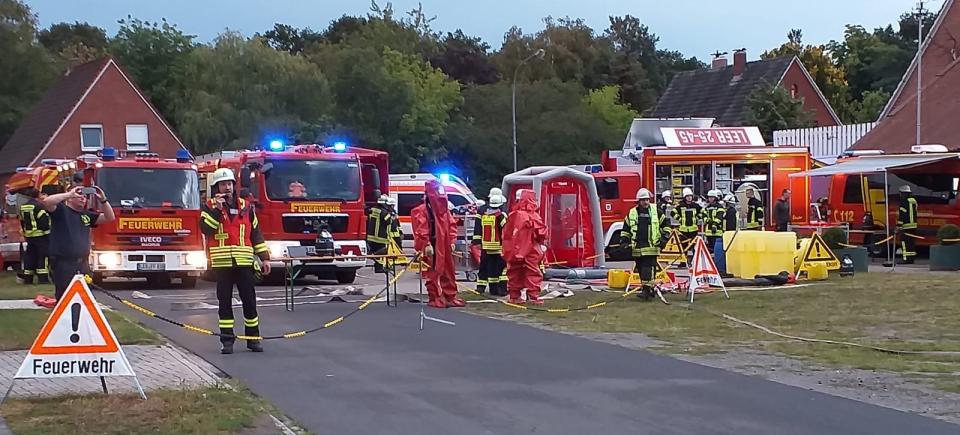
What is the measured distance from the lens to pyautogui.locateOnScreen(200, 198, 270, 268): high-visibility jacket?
1227cm

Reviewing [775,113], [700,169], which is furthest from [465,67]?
[700,169]

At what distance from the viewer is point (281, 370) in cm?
1147

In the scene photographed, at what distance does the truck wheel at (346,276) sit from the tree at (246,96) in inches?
1262

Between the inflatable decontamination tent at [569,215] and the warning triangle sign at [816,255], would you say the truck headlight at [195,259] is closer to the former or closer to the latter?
the inflatable decontamination tent at [569,215]

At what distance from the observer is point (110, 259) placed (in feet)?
71.7

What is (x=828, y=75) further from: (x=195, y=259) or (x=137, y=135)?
(x=195, y=259)

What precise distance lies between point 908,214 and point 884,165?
53.0 inches

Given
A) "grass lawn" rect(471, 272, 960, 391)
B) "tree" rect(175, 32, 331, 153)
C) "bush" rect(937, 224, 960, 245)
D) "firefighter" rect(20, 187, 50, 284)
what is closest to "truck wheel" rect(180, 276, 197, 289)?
"firefighter" rect(20, 187, 50, 284)

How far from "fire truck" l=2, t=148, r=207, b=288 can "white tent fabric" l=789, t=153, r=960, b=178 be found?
14401mm

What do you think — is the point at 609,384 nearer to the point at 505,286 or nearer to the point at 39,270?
the point at 505,286

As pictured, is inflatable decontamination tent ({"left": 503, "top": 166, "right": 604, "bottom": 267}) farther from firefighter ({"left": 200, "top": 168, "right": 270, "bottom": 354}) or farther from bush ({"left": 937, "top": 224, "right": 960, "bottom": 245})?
firefighter ({"left": 200, "top": 168, "right": 270, "bottom": 354})

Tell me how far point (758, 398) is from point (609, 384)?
52.4 inches

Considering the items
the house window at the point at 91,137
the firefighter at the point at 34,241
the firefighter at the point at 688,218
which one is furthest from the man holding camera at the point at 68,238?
the house window at the point at 91,137

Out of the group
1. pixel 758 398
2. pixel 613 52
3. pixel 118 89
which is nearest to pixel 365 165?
pixel 758 398
